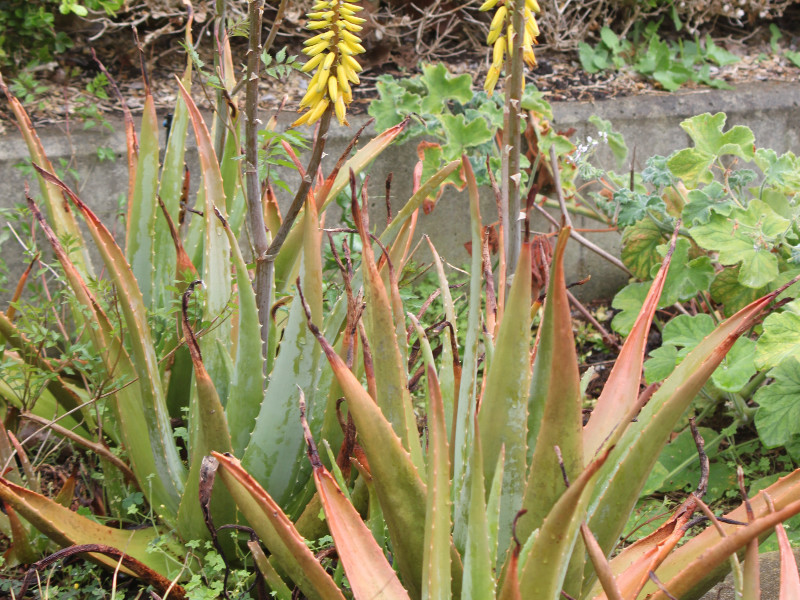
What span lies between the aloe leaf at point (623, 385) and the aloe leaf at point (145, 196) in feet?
3.90

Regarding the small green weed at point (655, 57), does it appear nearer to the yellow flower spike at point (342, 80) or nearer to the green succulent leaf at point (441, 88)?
the green succulent leaf at point (441, 88)

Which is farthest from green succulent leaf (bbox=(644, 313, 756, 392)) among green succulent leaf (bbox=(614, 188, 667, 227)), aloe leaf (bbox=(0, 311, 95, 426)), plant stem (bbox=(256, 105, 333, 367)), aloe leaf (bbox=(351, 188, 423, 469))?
aloe leaf (bbox=(0, 311, 95, 426))

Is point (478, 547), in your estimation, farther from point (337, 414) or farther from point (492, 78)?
point (492, 78)

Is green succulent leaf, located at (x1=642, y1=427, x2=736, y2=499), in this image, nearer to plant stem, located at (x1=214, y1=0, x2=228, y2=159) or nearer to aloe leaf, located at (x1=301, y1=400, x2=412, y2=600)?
aloe leaf, located at (x1=301, y1=400, x2=412, y2=600)

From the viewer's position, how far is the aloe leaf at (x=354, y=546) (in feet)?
3.78

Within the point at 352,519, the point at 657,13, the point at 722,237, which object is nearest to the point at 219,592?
the point at 352,519

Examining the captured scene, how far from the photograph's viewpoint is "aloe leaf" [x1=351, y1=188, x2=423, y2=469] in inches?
50.6

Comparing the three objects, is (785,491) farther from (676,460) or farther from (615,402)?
(676,460)

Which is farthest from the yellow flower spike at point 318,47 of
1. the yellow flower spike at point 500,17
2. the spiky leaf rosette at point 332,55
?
the yellow flower spike at point 500,17

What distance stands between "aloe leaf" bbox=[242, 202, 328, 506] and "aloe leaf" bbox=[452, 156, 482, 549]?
337 mm

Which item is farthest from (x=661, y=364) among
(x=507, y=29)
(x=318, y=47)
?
(x=318, y=47)

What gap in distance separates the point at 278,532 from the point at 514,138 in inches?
39.1

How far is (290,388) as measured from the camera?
60.4 inches

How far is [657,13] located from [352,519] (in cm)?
369
